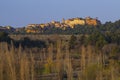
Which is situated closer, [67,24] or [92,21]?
[92,21]

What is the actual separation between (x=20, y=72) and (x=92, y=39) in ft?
94.3

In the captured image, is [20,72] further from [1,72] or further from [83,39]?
[83,39]

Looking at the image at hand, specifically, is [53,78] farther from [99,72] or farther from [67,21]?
A: [67,21]

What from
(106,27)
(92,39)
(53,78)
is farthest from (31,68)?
(106,27)

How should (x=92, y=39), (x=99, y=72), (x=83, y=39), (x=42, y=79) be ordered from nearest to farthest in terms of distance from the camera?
(x=99, y=72), (x=42, y=79), (x=92, y=39), (x=83, y=39)

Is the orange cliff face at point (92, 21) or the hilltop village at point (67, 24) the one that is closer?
the hilltop village at point (67, 24)

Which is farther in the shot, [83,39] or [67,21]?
[67,21]

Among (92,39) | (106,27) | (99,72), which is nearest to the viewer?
(99,72)

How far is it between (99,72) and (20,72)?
307 centimetres

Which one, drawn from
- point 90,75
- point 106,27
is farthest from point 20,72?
point 106,27

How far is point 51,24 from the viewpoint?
11156cm

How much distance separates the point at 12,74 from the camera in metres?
14.8

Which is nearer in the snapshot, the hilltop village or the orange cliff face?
the hilltop village

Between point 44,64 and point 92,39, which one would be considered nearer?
point 44,64
